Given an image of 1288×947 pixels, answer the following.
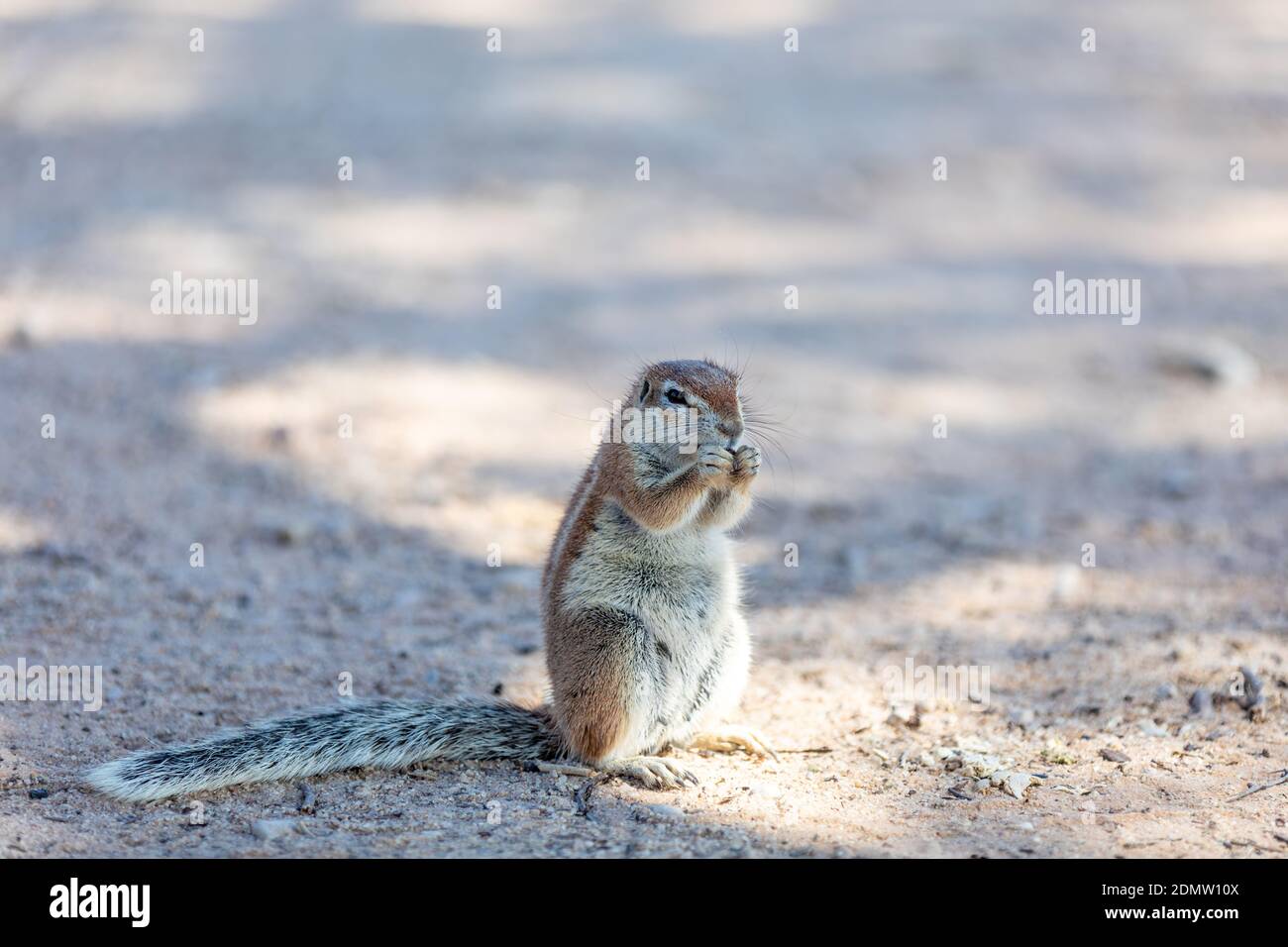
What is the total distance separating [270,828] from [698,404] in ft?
7.44

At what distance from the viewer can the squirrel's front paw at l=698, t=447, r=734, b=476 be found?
17.7ft

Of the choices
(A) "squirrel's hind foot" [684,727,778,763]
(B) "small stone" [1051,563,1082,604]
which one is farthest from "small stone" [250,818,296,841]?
(B) "small stone" [1051,563,1082,604]

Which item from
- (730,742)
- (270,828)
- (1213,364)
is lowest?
(270,828)

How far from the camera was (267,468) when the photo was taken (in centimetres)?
919

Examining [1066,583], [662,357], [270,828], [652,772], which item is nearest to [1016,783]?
[652,772]

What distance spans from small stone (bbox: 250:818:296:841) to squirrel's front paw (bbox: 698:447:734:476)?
202cm

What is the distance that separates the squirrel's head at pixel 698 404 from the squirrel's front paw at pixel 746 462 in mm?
52

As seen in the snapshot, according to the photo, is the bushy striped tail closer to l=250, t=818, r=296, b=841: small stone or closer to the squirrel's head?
l=250, t=818, r=296, b=841: small stone

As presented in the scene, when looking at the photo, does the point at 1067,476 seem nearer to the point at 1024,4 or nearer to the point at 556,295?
the point at 556,295

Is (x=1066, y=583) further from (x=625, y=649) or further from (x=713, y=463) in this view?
(x=625, y=649)

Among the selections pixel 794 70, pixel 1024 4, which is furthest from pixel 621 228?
pixel 1024 4

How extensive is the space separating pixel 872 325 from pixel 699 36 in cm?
546

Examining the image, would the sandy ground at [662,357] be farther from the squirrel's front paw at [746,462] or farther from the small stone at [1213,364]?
the squirrel's front paw at [746,462]

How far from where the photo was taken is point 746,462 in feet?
17.8
